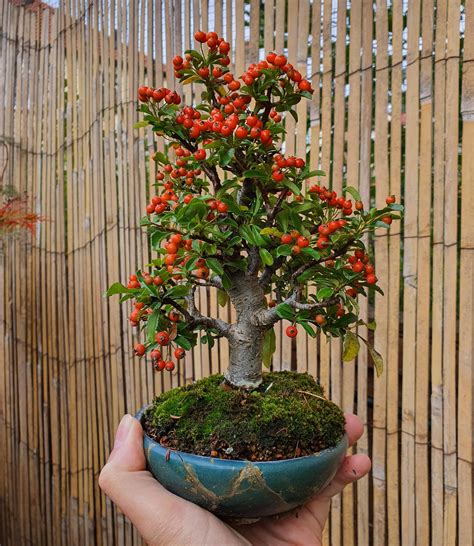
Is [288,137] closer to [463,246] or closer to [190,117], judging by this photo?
[463,246]

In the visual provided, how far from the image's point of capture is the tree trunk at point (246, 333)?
1.08 metres

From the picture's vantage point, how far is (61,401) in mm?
2525

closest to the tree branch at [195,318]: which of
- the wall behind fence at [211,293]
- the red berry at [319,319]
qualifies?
the red berry at [319,319]

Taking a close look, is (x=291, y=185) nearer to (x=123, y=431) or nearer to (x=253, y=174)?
(x=253, y=174)

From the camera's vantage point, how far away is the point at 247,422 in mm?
934

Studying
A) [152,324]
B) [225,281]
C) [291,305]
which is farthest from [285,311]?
[152,324]

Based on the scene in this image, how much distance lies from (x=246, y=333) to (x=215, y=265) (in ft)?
0.71

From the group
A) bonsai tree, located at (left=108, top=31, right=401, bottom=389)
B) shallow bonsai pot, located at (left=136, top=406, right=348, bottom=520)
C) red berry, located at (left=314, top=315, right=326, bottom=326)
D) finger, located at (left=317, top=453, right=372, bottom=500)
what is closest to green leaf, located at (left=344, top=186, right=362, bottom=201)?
bonsai tree, located at (left=108, top=31, right=401, bottom=389)

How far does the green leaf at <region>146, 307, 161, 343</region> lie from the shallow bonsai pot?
194mm

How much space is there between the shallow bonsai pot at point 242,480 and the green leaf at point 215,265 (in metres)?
0.31

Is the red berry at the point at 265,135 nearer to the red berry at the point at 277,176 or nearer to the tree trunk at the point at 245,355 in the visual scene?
the red berry at the point at 277,176

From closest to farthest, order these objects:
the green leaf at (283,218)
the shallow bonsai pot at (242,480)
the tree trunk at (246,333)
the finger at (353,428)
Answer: the shallow bonsai pot at (242,480), the green leaf at (283,218), the tree trunk at (246,333), the finger at (353,428)

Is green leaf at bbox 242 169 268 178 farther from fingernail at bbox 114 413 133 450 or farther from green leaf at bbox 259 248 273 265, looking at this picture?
fingernail at bbox 114 413 133 450

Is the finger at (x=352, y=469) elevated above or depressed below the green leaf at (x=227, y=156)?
below
